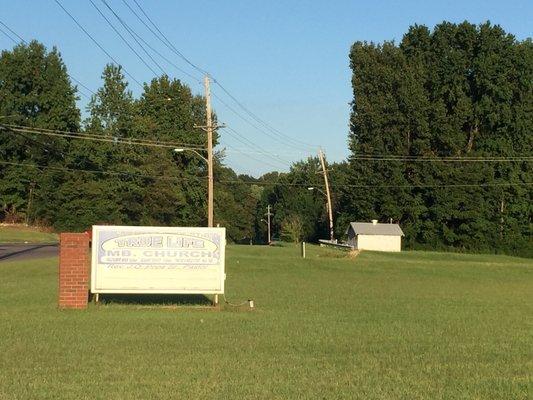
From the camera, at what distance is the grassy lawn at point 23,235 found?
199ft

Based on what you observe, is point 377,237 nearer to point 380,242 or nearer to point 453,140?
point 380,242

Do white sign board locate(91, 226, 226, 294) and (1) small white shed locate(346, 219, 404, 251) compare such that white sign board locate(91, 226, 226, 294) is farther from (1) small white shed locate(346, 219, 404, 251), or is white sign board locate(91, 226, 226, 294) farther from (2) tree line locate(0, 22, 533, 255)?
(2) tree line locate(0, 22, 533, 255)

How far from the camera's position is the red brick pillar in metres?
16.2

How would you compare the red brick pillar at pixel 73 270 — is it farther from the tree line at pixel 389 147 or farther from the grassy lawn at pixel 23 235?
the tree line at pixel 389 147

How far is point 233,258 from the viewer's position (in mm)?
39250

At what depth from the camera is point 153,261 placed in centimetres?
1734

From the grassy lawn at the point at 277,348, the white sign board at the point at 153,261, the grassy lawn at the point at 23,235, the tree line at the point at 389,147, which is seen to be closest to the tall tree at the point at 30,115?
the tree line at the point at 389,147

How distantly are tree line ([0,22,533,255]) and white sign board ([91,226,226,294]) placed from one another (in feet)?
185

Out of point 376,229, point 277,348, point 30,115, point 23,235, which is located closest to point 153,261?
point 277,348

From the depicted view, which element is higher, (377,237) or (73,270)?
(377,237)

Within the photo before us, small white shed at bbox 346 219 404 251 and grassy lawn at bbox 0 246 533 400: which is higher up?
small white shed at bbox 346 219 404 251

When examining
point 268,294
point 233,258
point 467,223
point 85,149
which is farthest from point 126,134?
point 268,294

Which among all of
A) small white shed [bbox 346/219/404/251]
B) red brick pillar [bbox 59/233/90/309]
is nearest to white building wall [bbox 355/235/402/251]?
small white shed [bbox 346/219/404/251]

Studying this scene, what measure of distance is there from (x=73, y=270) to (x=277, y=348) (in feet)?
23.3
